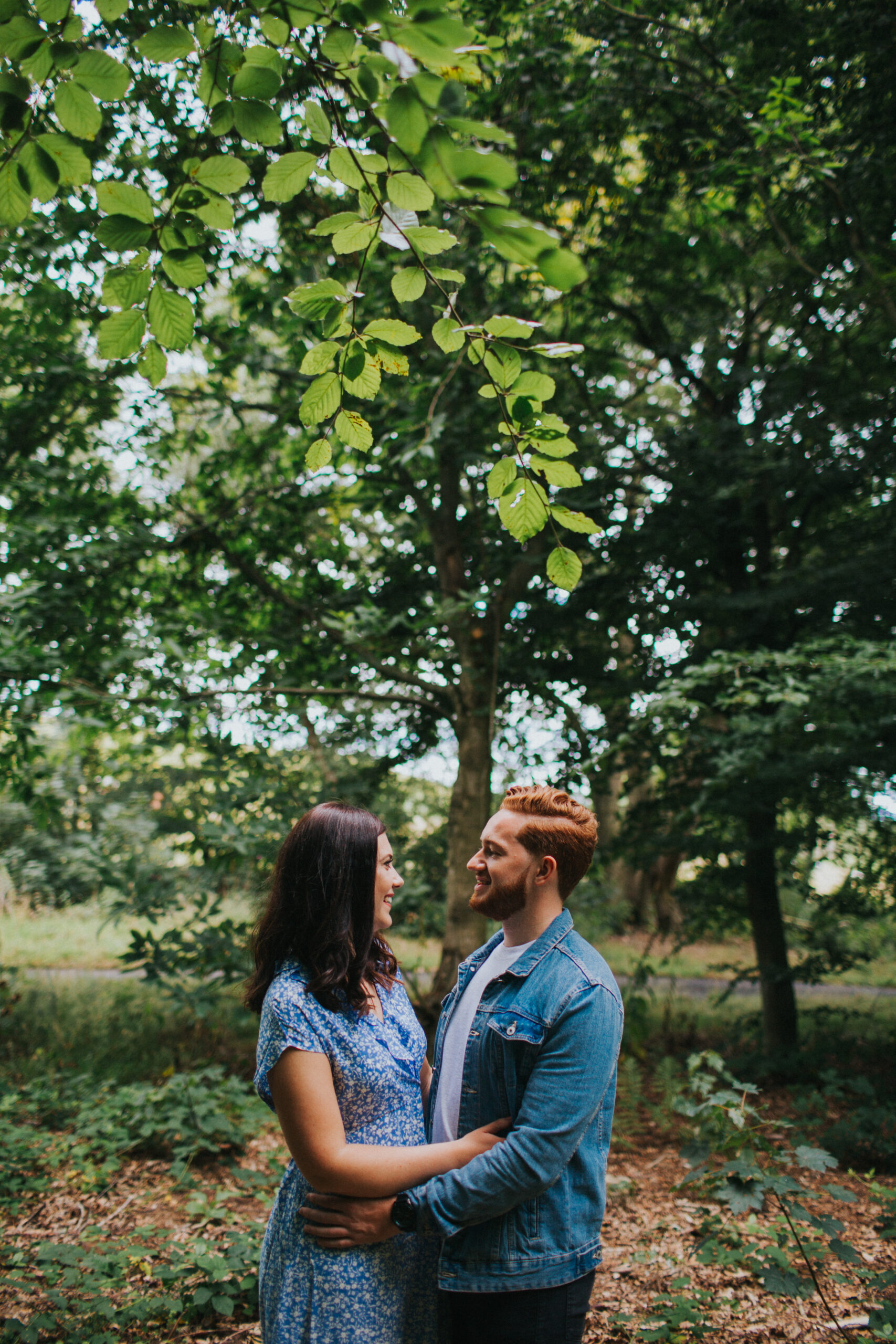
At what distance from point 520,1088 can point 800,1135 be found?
472cm

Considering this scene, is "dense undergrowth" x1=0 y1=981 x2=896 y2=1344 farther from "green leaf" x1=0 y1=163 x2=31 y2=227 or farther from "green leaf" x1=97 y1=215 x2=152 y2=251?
"green leaf" x1=0 y1=163 x2=31 y2=227

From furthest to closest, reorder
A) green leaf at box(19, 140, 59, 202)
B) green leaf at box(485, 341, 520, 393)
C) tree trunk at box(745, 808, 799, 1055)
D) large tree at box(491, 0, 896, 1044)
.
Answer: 1. tree trunk at box(745, 808, 799, 1055)
2. large tree at box(491, 0, 896, 1044)
3. green leaf at box(485, 341, 520, 393)
4. green leaf at box(19, 140, 59, 202)

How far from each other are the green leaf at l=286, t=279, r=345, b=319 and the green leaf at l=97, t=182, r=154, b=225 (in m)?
0.29

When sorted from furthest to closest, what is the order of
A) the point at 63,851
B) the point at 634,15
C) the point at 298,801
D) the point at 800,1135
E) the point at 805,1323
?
1. the point at 63,851
2. the point at 298,801
3. the point at 800,1135
4. the point at 634,15
5. the point at 805,1323

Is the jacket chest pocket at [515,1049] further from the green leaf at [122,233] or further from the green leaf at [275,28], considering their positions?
the green leaf at [275,28]

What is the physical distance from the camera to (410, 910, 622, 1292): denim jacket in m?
1.52

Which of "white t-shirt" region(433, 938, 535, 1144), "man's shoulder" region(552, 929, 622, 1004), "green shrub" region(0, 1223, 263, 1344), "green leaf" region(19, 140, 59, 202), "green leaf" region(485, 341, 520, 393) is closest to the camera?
"green leaf" region(19, 140, 59, 202)

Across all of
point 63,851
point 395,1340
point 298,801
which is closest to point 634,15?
point 298,801

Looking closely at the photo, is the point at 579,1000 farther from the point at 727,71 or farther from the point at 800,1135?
the point at 727,71

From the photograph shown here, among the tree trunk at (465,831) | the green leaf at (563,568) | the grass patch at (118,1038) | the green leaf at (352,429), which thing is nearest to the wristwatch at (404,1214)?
the green leaf at (563,568)

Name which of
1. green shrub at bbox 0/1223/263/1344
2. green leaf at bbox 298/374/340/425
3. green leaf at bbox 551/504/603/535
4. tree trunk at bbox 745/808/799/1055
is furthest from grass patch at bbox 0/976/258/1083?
green leaf at bbox 551/504/603/535

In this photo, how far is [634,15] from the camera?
4770 millimetres

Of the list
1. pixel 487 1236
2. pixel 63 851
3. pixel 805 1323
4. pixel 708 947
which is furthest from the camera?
pixel 708 947

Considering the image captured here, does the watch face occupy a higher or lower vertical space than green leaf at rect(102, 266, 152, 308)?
lower
